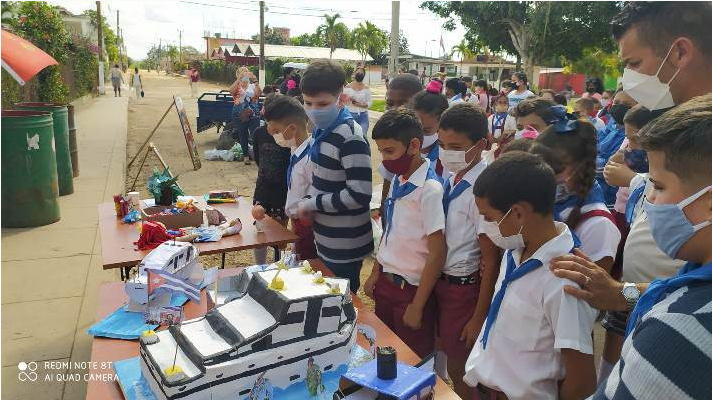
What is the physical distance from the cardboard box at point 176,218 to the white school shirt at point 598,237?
97.5 inches

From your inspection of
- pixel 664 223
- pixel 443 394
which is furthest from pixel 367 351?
pixel 664 223

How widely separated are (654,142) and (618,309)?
2.48ft

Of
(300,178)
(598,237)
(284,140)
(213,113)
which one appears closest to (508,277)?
(598,237)

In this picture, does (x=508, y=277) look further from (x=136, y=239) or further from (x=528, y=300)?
(x=136, y=239)

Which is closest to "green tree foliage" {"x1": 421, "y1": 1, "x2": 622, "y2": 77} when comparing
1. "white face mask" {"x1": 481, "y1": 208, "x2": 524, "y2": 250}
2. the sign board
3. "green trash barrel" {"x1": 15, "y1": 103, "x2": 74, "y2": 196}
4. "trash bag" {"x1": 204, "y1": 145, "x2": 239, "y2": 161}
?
"trash bag" {"x1": 204, "y1": 145, "x2": 239, "y2": 161}

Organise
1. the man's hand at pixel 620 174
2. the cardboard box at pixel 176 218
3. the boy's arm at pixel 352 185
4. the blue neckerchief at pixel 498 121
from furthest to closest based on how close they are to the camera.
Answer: the blue neckerchief at pixel 498 121 < the cardboard box at pixel 176 218 < the boy's arm at pixel 352 185 < the man's hand at pixel 620 174

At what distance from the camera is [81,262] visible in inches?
195

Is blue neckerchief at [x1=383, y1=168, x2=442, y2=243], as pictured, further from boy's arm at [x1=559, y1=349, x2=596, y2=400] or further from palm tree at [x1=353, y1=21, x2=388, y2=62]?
palm tree at [x1=353, y1=21, x2=388, y2=62]

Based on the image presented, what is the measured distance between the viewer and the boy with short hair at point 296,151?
3.32 metres

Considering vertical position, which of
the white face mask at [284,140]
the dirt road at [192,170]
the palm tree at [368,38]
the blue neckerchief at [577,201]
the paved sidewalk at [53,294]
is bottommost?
the paved sidewalk at [53,294]

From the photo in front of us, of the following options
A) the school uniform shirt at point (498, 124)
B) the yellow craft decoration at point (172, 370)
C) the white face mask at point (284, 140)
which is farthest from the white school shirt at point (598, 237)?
the school uniform shirt at point (498, 124)

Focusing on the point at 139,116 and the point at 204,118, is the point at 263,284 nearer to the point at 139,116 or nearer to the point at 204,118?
the point at 204,118

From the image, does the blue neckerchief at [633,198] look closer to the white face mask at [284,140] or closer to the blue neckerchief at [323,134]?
the blue neckerchief at [323,134]

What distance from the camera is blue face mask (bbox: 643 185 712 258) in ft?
3.56
